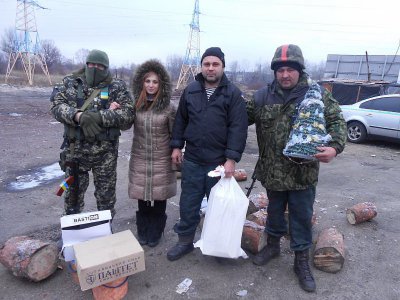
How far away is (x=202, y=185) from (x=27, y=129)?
7492mm

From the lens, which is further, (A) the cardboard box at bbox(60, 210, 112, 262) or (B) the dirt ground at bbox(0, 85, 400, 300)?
(B) the dirt ground at bbox(0, 85, 400, 300)

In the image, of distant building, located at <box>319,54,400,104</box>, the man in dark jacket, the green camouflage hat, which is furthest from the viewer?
distant building, located at <box>319,54,400,104</box>

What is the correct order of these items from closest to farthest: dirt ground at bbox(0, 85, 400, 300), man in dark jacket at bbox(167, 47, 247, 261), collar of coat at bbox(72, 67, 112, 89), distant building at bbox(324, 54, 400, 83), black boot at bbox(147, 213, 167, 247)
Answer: dirt ground at bbox(0, 85, 400, 300), man in dark jacket at bbox(167, 47, 247, 261), collar of coat at bbox(72, 67, 112, 89), black boot at bbox(147, 213, 167, 247), distant building at bbox(324, 54, 400, 83)

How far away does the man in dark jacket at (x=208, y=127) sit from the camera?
2.89m

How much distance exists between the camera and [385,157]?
8.23 m

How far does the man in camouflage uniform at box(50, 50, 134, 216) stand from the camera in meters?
2.90

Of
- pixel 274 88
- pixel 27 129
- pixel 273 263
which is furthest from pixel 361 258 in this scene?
pixel 27 129

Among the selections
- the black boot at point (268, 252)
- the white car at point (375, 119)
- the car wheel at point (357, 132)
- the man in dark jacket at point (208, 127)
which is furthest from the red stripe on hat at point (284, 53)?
the car wheel at point (357, 132)

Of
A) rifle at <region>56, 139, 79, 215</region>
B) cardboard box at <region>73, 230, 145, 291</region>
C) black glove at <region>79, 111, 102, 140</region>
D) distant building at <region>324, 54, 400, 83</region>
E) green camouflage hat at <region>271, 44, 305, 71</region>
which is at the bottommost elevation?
cardboard box at <region>73, 230, 145, 291</region>

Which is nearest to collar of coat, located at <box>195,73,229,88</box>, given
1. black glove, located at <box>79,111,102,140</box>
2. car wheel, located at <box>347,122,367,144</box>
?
black glove, located at <box>79,111,102,140</box>

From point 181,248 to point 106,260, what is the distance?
1031 millimetres

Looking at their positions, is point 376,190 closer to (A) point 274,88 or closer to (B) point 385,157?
(B) point 385,157

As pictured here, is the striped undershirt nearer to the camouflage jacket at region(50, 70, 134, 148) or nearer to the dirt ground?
the camouflage jacket at region(50, 70, 134, 148)

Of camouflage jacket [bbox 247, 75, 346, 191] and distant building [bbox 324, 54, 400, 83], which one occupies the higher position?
distant building [bbox 324, 54, 400, 83]
